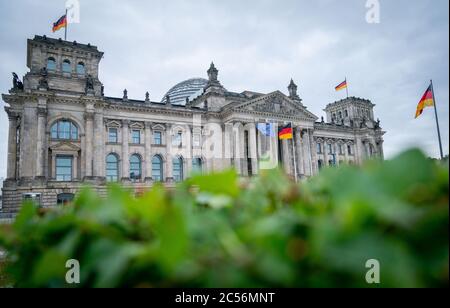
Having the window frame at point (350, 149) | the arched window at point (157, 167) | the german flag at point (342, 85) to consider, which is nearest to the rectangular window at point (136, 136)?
the arched window at point (157, 167)

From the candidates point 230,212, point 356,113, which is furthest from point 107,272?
point 356,113

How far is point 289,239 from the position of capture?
74 centimetres

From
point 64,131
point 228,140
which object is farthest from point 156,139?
point 64,131

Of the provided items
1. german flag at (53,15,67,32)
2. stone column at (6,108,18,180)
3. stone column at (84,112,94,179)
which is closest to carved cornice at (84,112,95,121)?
stone column at (84,112,94,179)

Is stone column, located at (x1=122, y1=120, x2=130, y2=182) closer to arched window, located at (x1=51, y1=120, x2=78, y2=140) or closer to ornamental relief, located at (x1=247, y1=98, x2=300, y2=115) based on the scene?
arched window, located at (x1=51, y1=120, x2=78, y2=140)

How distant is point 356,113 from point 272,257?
225ft

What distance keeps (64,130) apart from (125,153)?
715cm

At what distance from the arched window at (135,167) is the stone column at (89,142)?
16.3 ft

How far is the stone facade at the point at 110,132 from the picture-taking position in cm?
3394

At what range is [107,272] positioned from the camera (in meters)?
0.86

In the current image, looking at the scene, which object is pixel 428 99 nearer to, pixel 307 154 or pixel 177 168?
pixel 307 154

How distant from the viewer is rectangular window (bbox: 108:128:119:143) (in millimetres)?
38719

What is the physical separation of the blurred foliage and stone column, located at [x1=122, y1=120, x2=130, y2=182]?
39.2 m

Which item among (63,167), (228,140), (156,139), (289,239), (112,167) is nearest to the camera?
(289,239)
